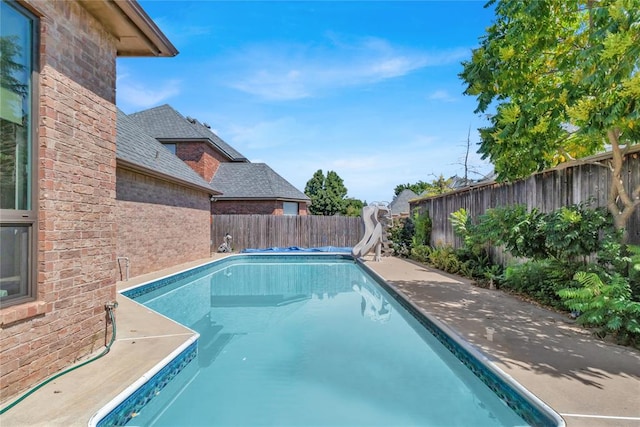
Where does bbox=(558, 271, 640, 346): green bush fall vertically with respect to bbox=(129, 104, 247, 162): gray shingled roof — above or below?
below

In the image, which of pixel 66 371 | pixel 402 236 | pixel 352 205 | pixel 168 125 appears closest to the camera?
pixel 66 371

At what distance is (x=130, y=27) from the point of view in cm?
422

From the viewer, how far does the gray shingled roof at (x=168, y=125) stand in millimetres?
20219

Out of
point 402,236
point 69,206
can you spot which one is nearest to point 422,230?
point 402,236

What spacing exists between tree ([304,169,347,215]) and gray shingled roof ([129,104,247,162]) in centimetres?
1428

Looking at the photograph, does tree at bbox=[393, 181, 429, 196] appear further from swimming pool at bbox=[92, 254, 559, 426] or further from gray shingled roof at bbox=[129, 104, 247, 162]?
swimming pool at bbox=[92, 254, 559, 426]

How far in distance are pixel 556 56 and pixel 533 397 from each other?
17.0ft

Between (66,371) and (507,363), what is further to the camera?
(507,363)

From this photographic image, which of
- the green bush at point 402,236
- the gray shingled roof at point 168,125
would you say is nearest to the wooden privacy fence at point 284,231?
the green bush at point 402,236

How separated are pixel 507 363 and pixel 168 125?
A: 21267mm

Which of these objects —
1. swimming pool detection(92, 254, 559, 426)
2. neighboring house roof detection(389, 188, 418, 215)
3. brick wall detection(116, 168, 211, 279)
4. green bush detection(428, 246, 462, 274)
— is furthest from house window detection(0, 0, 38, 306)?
neighboring house roof detection(389, 188, 418, 215)

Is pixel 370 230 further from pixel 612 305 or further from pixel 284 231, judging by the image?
pixel 612 305

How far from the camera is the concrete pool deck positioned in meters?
2.80

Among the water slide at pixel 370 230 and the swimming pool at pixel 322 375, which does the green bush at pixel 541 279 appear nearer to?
the swimming pool at pixel 322 375
